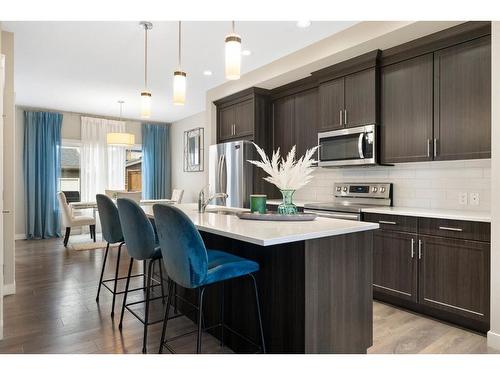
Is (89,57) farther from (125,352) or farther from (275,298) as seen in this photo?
(275,298)

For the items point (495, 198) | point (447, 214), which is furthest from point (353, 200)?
point (495, 198)

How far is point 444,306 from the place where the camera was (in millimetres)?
2619

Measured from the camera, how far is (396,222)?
2941mm

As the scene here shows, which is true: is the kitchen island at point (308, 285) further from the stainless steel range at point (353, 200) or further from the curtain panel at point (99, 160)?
the curtain panel at point (99, 160)

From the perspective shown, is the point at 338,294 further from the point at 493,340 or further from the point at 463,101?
the point at 463,101

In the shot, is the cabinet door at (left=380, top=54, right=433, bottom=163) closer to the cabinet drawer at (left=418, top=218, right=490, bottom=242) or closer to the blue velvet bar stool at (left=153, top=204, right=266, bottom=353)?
the cabinet drawer at (left=418, top=218, right=490, bottom=242)

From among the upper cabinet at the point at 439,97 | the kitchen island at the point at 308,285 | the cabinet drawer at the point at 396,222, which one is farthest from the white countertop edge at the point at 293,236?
the upper cabinet at the point at 439,97

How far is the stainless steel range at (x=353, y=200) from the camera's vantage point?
11.0 feet

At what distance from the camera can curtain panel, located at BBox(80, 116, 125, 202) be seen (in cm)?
733

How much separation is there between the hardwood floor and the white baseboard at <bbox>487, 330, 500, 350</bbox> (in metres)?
0.06

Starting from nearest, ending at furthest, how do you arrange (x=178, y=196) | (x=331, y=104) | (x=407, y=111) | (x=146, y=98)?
(x=146, y=98), (x=407, y=111), (x=331, y=104), (x=178, y=196)

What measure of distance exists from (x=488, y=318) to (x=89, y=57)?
4.73 metres

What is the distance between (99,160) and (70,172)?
0.66 metres
